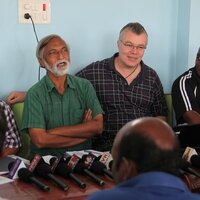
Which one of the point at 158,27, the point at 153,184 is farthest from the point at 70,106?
the point at 153,184

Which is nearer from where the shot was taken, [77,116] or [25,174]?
[25,174]

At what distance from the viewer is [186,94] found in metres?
3.48

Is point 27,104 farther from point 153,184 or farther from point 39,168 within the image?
point 153,184

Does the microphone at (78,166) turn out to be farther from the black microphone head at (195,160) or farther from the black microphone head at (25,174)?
the black microphone head at (195,160)

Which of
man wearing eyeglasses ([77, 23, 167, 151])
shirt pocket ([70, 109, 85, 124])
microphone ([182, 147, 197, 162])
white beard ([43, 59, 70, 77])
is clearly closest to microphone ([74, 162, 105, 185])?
microphone ([182, 147, 197, 162])

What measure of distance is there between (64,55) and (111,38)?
726mm

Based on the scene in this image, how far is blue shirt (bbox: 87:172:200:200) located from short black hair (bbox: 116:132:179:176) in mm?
20

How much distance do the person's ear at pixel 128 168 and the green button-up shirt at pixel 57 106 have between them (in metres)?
1.78

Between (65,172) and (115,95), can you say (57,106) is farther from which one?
(65,172)

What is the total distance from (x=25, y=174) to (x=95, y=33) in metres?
1.85

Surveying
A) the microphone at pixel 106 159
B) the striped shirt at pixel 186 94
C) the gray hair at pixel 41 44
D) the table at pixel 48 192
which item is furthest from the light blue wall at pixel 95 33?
the table at pixel 48 192

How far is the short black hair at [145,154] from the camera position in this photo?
3.51ft

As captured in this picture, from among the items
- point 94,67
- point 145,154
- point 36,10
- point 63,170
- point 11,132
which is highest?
point 36,10

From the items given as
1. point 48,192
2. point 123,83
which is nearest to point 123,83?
point 123,83
